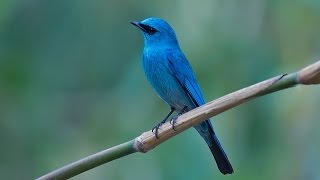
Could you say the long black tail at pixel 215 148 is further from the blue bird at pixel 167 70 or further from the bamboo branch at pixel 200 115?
the bamboo branch at pixel 200 115

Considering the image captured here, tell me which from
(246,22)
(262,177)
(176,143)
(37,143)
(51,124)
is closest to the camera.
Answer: (262,177)

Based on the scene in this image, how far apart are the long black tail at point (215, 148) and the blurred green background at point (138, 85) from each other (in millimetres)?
→ 791

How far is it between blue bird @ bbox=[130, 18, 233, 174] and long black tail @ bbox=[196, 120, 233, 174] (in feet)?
0.51

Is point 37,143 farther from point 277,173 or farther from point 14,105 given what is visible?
point 277,173

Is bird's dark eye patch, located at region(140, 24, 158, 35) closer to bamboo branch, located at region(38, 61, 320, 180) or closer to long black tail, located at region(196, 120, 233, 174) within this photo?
long black tail, located at region(196, 120, 233, 174)

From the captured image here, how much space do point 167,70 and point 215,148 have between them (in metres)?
0.49

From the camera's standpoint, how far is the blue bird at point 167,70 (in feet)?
10.8

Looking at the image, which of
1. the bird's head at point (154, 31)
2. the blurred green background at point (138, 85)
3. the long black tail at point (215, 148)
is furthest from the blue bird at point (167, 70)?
the blurred green background at point (138, 85)

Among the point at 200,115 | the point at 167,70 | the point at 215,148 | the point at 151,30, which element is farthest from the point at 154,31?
the point at 200,115

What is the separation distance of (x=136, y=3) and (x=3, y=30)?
1.01 meters

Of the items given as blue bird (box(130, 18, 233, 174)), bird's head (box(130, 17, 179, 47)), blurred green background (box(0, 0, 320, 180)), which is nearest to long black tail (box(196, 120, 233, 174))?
blue bird (box(130, 18, 233, 174))

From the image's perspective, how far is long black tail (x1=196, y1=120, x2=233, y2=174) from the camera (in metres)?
2.98

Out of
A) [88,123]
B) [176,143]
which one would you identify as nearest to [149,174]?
[176,143]

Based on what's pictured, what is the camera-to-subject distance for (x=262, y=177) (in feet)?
13.0
